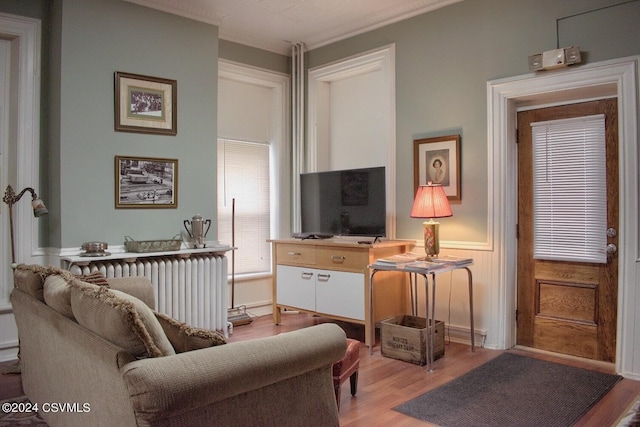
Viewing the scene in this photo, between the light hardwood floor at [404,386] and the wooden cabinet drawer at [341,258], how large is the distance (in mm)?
682

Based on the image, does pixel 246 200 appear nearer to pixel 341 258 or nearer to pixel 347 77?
pixel 341 258

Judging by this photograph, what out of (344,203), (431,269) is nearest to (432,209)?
(431,269)

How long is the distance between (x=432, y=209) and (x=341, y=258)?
2.99ft

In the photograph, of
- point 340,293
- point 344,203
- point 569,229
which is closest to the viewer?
point 569,229

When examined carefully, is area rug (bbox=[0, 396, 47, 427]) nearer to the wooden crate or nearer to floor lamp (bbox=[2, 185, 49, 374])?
floor lamp (bbox=[2, 185, 49, 374])

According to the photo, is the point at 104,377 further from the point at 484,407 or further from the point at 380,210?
the point at 380,210

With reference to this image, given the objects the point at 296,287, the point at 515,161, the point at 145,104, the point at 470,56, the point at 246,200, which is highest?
the point at 470,56

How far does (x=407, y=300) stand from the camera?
445 centimetres

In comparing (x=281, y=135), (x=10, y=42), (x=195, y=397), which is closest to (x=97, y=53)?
(x=10, y=42)

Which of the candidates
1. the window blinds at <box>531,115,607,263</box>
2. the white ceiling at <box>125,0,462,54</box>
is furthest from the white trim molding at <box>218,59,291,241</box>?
the window blinds at <box>531,115,607,263</box>

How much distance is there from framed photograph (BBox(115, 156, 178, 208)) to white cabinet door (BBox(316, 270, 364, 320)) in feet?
4.87

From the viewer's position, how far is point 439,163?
424 cm

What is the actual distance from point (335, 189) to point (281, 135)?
1.18 m

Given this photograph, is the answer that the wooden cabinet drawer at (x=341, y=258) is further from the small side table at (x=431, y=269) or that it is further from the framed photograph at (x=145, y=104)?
the framed photograph at (x=145, y=104)
